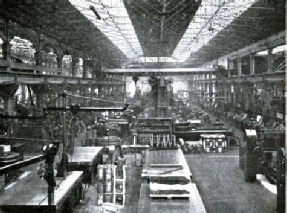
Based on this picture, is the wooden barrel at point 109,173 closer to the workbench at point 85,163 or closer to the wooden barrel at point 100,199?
the wooden barrel at point 100,199

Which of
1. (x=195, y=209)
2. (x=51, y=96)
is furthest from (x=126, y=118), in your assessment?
(x=195, y=209)

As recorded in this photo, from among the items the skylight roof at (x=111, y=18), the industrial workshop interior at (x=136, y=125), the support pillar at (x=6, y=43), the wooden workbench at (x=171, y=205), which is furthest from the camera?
the skylight roof at (x=111, y=18)

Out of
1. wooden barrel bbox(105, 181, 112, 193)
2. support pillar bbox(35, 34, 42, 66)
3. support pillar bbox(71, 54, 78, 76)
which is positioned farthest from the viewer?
support pillar bbox(71, 54, 78, 76)

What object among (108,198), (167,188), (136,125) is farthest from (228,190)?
(136,125)

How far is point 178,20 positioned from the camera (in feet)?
68.9

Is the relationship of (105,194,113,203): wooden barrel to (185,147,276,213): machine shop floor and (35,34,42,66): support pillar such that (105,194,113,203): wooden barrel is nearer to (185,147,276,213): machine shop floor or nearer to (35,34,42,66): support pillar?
(185,147,276,213): machine shop floor

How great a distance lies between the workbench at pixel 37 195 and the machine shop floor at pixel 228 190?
11.0ft

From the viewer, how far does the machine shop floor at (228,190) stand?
27.4ft

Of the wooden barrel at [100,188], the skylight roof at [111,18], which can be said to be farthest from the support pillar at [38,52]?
the wooden barrel at [100,188]

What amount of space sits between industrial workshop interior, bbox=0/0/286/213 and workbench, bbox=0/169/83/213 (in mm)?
27

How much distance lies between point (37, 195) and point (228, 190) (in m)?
5.38

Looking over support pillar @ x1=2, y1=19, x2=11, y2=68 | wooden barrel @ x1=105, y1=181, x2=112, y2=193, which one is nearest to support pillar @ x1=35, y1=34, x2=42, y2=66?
support pillar @ x1=2, y1=19, x2=11, y2=68

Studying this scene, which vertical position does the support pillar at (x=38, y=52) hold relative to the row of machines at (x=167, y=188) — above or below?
above

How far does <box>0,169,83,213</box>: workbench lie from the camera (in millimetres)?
6625
